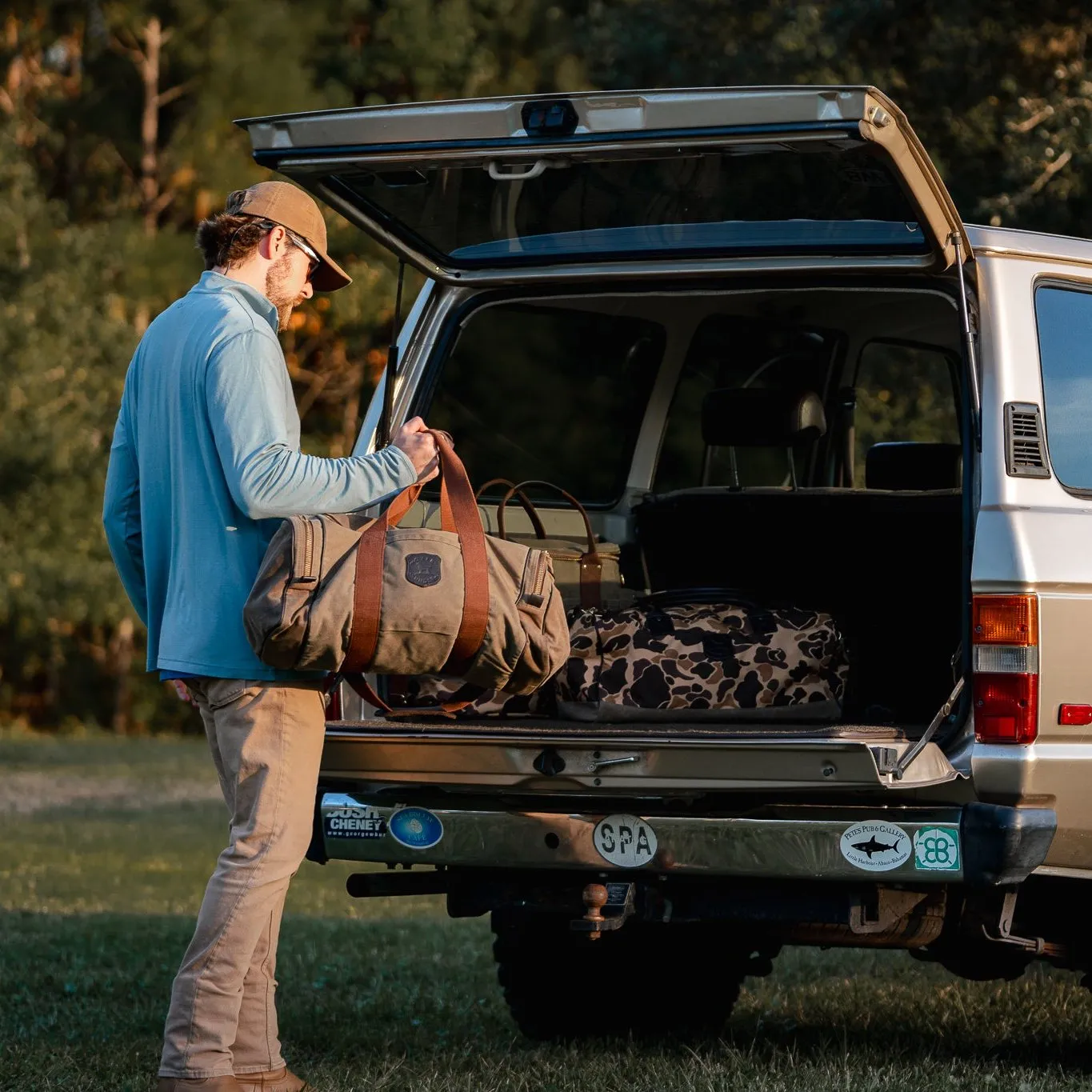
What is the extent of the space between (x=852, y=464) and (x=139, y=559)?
9.04 feet

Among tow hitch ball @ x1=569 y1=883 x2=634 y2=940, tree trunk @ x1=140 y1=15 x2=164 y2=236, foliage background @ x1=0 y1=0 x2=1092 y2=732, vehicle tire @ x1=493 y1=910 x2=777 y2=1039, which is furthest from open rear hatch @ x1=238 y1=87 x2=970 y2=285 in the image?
tree trunk @ x1=140 y1=15 x2=164 y2=236

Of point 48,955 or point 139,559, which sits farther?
point 48,955

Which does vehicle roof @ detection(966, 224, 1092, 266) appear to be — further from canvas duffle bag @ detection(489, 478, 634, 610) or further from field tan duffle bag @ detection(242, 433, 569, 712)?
canvas duffle bag @ detection(489, 478, 634, 610)

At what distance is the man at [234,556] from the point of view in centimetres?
428

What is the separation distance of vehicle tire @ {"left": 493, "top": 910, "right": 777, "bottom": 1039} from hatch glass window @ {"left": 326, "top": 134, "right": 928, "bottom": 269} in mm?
1780

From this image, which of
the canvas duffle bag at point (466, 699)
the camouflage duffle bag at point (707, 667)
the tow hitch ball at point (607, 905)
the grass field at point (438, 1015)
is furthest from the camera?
the canvas duffle bag at point (466, 699)

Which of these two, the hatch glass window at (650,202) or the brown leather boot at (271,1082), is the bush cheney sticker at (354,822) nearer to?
the brown leather boot at (271,1082)

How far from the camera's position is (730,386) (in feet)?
21.3

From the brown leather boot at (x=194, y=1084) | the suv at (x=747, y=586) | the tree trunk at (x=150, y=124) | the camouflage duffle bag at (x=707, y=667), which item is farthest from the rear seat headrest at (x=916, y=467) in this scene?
the tree trunk at (x=150, y=124)

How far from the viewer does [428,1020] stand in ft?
20.5

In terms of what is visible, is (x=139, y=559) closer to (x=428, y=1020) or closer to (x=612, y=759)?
(x=612, y=759)

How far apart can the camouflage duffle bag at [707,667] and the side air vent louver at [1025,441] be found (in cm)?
70

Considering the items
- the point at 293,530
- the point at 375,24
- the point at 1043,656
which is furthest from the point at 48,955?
the point at 375,24

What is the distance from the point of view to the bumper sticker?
4.36m
